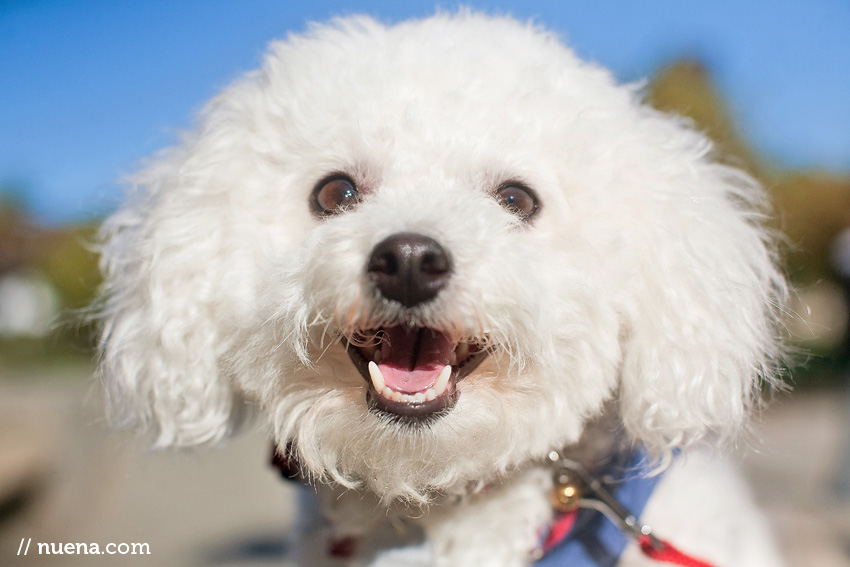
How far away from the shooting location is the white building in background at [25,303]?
33.5 feet

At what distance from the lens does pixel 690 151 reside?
1.76m

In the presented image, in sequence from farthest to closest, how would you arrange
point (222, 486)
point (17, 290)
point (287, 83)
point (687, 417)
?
1. point (17, 290)
2. point (222, 486)
3. point (287, 83)
4. point (687, 417)

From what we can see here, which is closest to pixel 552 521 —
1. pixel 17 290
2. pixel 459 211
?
A: pixel 459 211

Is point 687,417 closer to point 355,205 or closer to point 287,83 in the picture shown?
point 355,205

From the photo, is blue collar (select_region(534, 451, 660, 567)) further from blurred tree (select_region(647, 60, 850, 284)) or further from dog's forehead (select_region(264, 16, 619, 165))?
blurred tree (select_region(647, 60, 850, 284))

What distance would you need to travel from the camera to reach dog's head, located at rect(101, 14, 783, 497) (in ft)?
4.32

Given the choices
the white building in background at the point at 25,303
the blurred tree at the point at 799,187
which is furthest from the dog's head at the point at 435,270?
the white building in background at the point at 25,303

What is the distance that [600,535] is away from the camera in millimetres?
1603

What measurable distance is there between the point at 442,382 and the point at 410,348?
10 cm

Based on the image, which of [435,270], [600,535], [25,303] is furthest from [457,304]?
[25,303]

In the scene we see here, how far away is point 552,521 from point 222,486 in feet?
14.2

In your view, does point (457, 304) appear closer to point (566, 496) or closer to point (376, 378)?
point (376, 378)

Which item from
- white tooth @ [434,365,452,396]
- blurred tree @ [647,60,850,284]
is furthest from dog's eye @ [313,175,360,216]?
blurred tree @ [647,60,850,284]

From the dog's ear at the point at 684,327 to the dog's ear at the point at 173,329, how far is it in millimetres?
986
